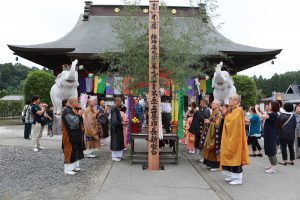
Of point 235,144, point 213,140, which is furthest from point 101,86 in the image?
point 235,144

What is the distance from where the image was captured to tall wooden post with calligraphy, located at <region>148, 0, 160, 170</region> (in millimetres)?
7949

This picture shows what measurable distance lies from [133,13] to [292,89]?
46.2 metres

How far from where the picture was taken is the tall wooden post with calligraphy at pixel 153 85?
795 centimetres

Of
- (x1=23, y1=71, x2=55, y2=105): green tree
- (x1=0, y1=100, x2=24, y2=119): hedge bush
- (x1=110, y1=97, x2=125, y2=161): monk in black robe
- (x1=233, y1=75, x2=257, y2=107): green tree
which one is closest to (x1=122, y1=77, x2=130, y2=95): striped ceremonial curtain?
Result: (x1=110, y1=97, x2=125, y2=161): monk in black robe

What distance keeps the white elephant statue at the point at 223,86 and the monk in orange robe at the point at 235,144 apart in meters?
5.87

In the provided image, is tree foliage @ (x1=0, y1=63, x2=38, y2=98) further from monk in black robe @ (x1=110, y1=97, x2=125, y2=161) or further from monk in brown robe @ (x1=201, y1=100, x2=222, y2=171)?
monk in brown robe @ (x1=201, y1=100, x2=222, y2=171)

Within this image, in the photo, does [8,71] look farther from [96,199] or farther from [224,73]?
[96,199]

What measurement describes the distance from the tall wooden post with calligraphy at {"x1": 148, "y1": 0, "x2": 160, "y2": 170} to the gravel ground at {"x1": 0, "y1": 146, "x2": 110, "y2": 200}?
1.30 metres

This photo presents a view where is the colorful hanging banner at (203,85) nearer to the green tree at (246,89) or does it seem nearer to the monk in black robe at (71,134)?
the monk in black robe at (71,134)

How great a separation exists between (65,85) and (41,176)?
6686 millimetres

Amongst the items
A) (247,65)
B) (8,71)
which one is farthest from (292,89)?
(8,71)

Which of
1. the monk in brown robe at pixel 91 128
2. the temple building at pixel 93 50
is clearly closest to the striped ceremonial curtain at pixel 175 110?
the temple building at pixel 93 50

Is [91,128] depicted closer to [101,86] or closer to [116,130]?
[116,130]

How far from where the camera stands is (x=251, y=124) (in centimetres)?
1029
